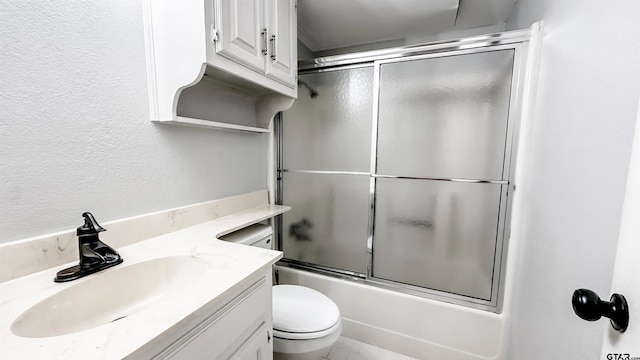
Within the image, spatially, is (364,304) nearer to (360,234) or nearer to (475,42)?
(360,234)

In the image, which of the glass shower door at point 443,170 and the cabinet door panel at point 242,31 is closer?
the cabinet door panel at point 242,31

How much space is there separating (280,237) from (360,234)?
661 mm

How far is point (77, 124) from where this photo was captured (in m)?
0.82

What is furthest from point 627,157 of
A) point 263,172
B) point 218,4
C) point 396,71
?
point 263,172

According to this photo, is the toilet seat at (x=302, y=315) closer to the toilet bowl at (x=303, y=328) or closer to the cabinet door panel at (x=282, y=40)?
the toilet bowl at (x=303, y=328)

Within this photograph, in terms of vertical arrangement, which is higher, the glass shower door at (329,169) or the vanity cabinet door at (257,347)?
the glass shower door at (329,169)

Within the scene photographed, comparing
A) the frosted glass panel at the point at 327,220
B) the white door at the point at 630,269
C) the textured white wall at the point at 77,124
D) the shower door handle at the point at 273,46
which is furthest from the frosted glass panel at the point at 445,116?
the textured white wall at the point at 77,124

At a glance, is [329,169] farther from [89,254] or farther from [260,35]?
[89,254]

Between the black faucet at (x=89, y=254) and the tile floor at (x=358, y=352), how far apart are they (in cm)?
135

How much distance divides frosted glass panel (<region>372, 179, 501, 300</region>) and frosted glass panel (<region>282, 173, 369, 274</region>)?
119 millimetres

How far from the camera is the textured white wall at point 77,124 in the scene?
0.69 meters

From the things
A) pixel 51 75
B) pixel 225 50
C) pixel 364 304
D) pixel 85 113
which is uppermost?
pixel 225 50

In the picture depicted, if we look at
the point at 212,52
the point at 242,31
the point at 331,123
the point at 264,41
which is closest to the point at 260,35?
the point at 264,41

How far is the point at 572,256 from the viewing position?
0.77 m
